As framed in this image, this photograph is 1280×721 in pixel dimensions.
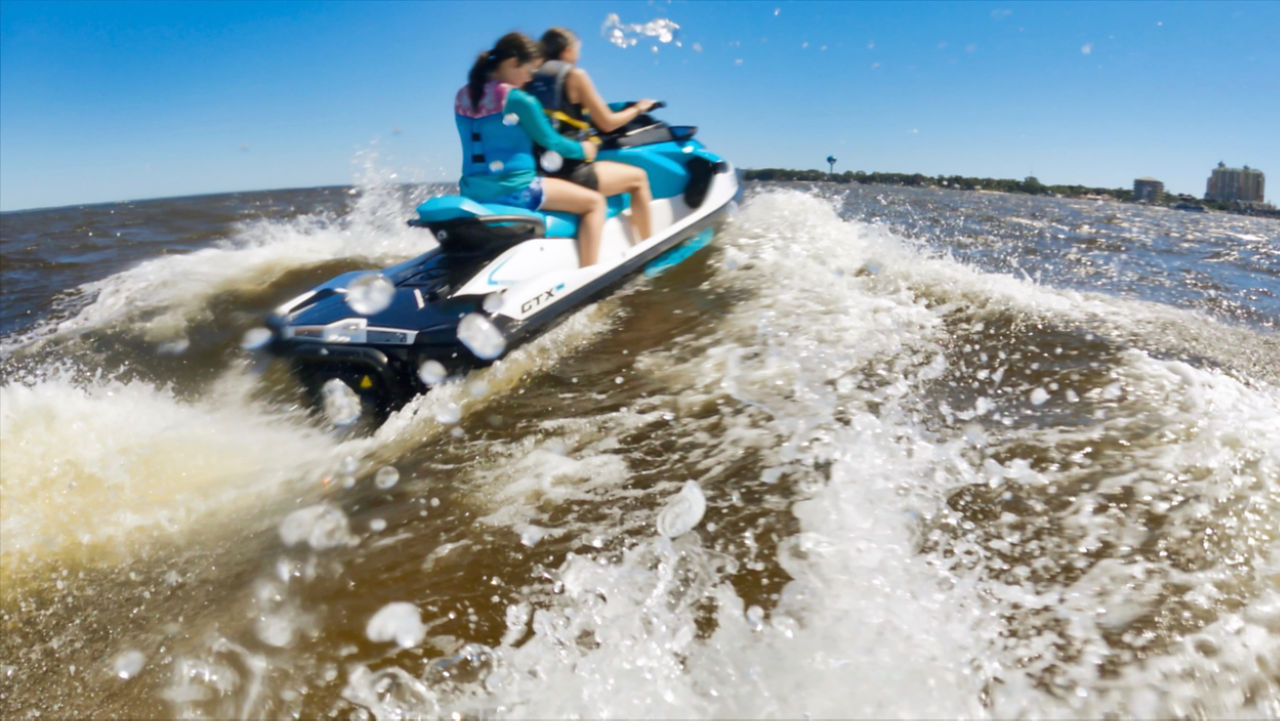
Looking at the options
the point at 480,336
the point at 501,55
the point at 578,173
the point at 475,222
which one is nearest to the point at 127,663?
the point at 480,336

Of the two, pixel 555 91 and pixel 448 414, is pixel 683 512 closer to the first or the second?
pixel 448 414

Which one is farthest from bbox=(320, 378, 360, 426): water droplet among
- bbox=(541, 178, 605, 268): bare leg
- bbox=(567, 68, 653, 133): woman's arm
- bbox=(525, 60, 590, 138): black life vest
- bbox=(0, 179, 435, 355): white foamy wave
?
→ bbox=(567, 68, 653, 133): woman's arm

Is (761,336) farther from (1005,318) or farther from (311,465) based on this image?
(311,465)

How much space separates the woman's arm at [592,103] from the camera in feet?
16.5

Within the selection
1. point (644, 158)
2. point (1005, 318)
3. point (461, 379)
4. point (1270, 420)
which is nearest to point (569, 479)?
point (461, 379)

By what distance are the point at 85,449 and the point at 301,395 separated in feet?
3.03

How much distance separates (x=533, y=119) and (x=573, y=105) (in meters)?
0.97

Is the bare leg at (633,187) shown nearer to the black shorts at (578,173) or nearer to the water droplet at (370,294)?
the black shorts at (578,173)

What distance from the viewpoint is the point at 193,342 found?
5.11 metres

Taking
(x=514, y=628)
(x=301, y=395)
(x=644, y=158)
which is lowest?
(x=514, y=628)

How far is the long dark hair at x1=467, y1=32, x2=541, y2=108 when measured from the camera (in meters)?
4.19

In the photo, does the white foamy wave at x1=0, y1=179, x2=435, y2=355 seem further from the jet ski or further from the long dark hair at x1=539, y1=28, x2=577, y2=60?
A: the long dark hair at x1=539, y1=28, x2=577, y2=60

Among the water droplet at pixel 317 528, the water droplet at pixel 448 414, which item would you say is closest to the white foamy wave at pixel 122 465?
the water droplet at pixel 317 528

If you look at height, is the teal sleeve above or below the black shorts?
above
